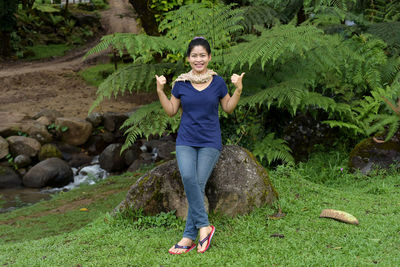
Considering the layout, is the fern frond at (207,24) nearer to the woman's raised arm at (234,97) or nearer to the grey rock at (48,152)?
the woman's raised arm at (234,97)

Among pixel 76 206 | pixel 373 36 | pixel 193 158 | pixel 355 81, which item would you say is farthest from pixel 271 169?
pixel 76 206

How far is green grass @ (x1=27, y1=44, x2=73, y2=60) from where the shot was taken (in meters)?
19.4

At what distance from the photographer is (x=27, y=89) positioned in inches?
570

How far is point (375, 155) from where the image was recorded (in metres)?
5.50

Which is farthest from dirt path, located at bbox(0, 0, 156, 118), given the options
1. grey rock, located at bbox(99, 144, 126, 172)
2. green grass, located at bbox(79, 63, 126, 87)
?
grey rock, located at bbox(99, 144, 126, 172)

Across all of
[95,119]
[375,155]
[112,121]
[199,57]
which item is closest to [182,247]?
[199,57]

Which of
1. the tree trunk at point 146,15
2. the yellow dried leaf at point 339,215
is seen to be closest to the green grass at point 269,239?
the yellow dried leaf at point 339,215

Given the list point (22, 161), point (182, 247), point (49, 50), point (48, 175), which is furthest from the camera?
point (49, 50)

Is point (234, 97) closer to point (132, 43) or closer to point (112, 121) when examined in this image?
point (132, 43)

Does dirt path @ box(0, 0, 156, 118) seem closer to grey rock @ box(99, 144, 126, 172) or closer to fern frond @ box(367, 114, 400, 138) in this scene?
grey rock @ box(99, 144, 126, 172)

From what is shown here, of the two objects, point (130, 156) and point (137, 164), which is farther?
point (130, 156)

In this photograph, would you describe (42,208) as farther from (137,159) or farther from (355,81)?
(355,81)

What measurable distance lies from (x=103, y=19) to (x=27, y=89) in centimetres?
1182

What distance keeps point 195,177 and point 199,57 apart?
106 centimetres
